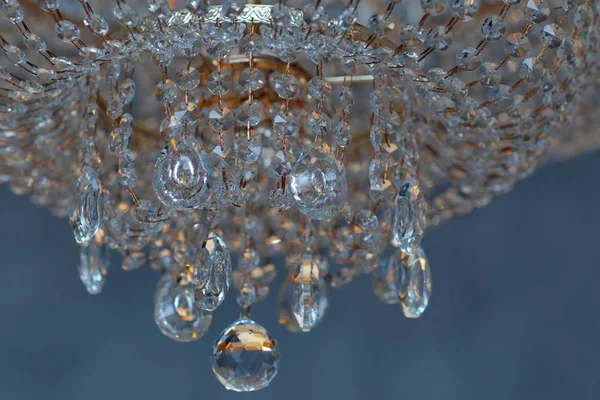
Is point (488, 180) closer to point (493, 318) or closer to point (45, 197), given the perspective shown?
point (45, 197)

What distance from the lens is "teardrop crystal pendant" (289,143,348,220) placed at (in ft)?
1.73

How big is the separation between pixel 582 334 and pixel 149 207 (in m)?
1.11

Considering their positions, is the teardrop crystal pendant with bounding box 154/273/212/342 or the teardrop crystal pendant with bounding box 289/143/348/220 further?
the teardrop crystal pendant with bounding box 154/273/212/342

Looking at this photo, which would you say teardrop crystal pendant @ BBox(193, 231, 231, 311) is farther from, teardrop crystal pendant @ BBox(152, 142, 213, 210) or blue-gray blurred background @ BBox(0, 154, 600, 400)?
blue-gray blurred background @ BBox(0, 154, 600, 400)

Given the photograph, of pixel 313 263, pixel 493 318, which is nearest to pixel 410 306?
pixel 313 263

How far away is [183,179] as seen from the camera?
0.53 meters

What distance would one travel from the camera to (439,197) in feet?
3.11

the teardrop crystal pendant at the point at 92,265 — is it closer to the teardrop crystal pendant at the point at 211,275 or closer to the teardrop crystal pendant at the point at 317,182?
the teardrop crystal pendant at the point at 211,275

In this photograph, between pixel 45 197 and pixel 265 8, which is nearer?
pixel 265 8

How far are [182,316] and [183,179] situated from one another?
246mm

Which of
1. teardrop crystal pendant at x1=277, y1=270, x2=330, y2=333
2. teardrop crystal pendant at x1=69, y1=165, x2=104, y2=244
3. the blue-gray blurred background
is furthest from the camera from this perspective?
the blue-gray blurred background

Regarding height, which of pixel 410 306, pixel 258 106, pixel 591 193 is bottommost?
pixel 410 306

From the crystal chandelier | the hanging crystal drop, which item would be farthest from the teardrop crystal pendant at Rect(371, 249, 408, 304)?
the hanging crystal drop

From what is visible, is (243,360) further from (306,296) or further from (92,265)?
(92,265)
